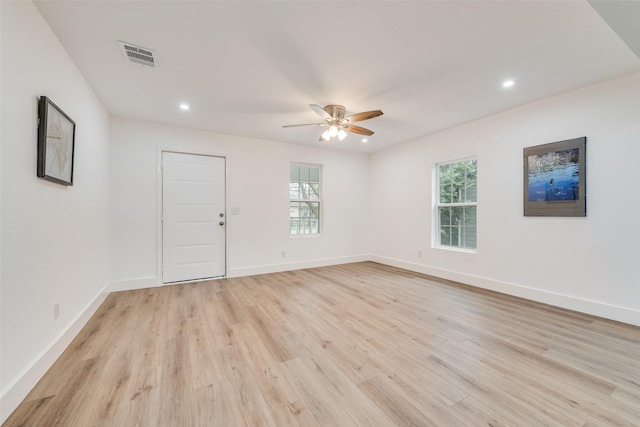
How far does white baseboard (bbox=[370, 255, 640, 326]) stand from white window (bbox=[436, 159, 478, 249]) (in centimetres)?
51

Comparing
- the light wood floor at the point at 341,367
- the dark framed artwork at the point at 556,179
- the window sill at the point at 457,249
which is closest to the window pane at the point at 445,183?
the window sill at the point at 457,249

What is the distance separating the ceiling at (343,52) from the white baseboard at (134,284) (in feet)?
7.99

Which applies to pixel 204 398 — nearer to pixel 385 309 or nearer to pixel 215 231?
pixel 385 309

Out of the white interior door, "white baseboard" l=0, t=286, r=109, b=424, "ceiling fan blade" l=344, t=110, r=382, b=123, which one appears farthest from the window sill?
"white baseboard" l=0, t=286, r=109, b=424

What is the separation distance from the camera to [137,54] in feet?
7.20

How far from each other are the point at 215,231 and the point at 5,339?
2925mm

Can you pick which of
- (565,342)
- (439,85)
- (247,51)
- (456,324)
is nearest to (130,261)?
(247,51)

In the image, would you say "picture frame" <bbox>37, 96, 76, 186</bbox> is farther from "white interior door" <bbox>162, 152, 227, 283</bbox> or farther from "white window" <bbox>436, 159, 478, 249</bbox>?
"white window" <bbox>436, 159, 478, 249</bbox>

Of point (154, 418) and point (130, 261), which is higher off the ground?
point (130, 261)

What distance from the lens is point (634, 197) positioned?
98.1 inches

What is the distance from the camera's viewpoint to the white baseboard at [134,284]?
3.55m

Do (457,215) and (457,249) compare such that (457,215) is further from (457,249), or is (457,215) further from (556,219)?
(556,219)

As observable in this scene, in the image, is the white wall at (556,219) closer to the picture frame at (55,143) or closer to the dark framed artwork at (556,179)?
the dark framed artwork at (556,179)

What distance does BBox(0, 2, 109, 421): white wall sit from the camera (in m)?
1.42
